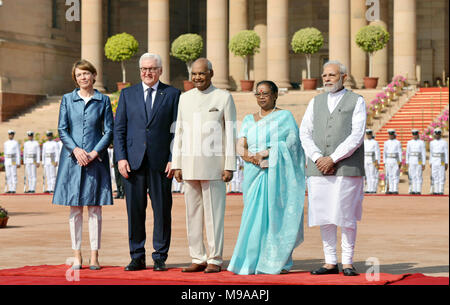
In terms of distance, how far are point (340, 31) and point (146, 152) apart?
3014 cm

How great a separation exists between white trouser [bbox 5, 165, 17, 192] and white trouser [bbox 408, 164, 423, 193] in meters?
12.4

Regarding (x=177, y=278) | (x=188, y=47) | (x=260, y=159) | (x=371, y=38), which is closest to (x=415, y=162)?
(x=371, y=38)

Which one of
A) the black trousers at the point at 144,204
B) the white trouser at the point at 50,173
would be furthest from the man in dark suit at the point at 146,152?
the white trouser at the point at 50,173

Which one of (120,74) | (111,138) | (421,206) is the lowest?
(421,206)

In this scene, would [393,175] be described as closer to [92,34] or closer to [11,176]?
[11,176]

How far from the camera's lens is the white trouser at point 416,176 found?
26.2 metres

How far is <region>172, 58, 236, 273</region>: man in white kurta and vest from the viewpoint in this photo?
9523 mm

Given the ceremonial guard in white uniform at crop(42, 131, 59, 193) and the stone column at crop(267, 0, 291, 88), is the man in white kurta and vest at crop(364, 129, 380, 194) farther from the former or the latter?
the stone column at crop(267, 0, 291, 88)

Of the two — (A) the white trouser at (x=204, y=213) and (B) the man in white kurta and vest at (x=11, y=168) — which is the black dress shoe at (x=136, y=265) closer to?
(A) the white trouser at (x=204, y=213)

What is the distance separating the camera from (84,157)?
9.72 meters

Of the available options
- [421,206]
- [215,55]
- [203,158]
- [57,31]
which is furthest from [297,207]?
[57,31]

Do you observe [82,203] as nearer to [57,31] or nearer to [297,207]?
[297,207]

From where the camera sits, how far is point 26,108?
142 feet
